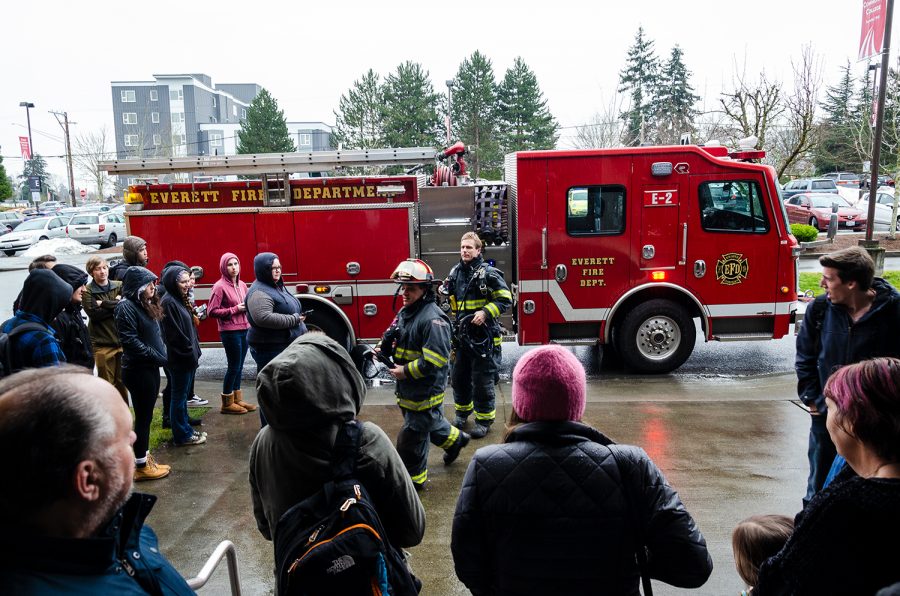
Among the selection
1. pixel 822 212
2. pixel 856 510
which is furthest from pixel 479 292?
pixel 822 212

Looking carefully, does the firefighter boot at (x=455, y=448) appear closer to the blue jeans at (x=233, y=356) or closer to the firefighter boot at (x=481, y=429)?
the firefighter boot at (x=481, y=429)

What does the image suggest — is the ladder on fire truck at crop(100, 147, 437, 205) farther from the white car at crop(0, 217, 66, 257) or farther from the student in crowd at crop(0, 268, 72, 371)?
the white car at crop(0, 217, 66, 257)

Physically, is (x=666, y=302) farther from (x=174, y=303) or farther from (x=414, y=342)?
(x=174, y=303)

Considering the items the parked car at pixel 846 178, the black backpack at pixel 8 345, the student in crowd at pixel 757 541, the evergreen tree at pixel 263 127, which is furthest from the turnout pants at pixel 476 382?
the evergreen tree at pixel 263 127

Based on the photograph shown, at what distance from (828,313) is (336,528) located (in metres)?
3.24

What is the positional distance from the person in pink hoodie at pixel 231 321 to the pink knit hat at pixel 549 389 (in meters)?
5.13

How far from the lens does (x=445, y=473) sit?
5355 mm

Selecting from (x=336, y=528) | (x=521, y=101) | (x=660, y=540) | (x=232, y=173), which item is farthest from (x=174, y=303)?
(x=521, y=101)

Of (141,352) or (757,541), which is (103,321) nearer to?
(141,352)

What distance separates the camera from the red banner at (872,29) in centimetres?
1234

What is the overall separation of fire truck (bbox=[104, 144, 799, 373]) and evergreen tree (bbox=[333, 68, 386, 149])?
34.0 m

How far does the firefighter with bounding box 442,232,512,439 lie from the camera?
237 inches

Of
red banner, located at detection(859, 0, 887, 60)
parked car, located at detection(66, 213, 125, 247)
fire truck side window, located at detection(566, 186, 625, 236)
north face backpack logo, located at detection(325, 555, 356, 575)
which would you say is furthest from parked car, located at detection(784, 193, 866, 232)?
parked car, located at detection(66, 213, 125, 247)

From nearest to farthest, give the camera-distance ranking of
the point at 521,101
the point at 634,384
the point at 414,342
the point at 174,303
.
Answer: the point at 414,342 < the point at 174,303 < the point at 634,384 < the point at 521,101
